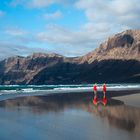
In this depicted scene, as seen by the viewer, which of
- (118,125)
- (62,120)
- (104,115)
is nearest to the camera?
(118,125)

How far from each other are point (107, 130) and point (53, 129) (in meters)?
3.41

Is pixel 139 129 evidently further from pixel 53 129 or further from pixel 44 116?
pixel 44 116

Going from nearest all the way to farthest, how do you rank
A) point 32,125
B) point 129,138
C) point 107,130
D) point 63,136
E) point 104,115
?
point 129,138 < point 63,136 < point 107,130 < point 32,125 < point 104,115

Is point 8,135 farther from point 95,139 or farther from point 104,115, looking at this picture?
point 104,115

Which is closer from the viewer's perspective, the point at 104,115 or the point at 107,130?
the point at 107,130

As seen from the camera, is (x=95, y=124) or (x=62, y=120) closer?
(x=95, y=124)

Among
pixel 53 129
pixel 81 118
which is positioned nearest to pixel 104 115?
pixel 81 118

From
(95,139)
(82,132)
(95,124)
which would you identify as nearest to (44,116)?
(95,124)

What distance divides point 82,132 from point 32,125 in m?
4.96

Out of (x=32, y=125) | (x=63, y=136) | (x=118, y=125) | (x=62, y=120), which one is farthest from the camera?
(x=62, y=120)

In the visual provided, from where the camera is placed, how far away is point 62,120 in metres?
27.4

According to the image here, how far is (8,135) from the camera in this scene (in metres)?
21.9

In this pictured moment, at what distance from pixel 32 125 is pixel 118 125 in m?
5.83

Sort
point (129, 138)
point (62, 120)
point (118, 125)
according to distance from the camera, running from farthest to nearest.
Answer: point (62, 120) < point (118, 125) < point (129, 138)
